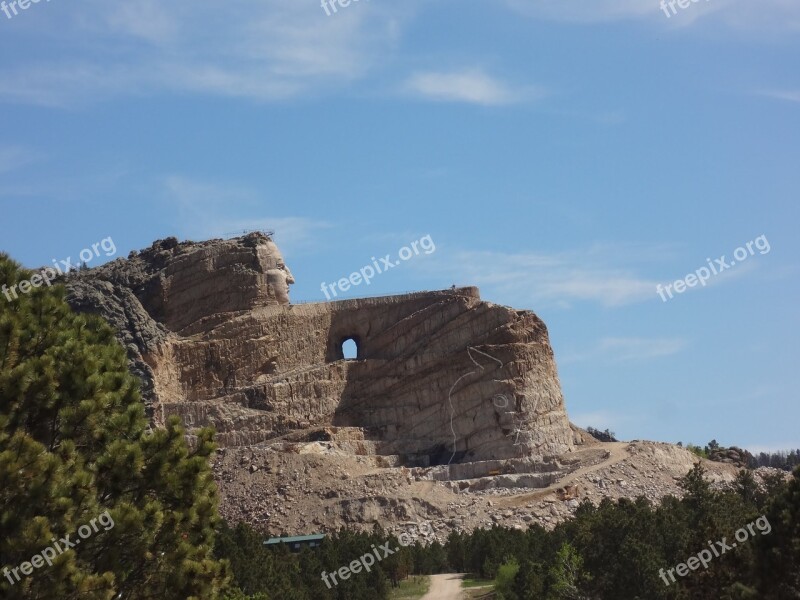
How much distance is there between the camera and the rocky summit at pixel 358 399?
70.4 metres

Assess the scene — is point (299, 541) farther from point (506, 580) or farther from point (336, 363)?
point (336, 363)

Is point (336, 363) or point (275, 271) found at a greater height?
point (275, 271)

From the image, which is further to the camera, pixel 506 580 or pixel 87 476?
pixel 506 580

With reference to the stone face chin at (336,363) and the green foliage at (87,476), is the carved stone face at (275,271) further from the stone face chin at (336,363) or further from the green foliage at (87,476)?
the green foliage at (87,476)

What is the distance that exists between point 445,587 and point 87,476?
35604 mm

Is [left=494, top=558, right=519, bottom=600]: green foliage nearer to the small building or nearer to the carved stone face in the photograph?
the small building

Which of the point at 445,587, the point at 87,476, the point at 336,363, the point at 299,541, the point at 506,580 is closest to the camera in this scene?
the point at 87,476

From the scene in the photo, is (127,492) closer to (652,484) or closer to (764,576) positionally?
(764,576)

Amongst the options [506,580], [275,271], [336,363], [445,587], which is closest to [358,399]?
[336,363]

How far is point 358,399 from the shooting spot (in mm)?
79750

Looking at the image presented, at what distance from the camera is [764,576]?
1198 inches

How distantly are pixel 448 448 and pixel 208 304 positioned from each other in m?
16.5

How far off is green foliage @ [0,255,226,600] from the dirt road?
30.5 meters

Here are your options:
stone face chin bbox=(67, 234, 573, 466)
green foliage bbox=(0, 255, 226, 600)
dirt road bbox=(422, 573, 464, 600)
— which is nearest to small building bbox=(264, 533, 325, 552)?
dirt road bbox=(422, 573, 464, 600)
